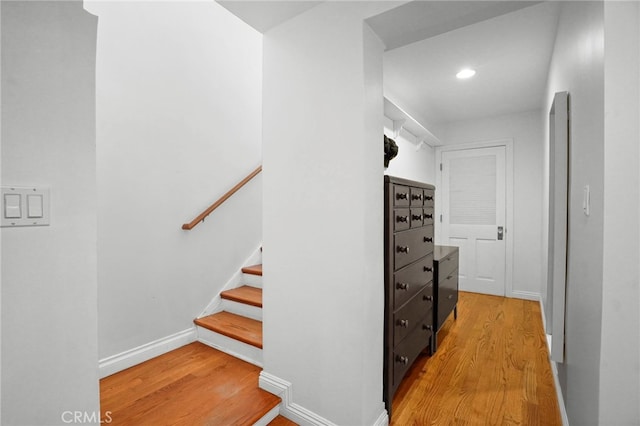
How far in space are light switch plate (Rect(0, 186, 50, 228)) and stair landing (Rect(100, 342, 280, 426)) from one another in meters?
1.25

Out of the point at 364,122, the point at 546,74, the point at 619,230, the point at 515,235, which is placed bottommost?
the point at 515,235

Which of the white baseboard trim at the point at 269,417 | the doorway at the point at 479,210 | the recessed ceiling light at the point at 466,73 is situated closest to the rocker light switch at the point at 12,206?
the white baseboard trim at the point at 269,417

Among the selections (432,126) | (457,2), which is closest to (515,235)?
(432,126)

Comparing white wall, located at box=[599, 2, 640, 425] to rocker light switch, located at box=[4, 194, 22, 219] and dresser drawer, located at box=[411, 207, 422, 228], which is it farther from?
rocker light switch, located at box=[4, 194, 22, 219]

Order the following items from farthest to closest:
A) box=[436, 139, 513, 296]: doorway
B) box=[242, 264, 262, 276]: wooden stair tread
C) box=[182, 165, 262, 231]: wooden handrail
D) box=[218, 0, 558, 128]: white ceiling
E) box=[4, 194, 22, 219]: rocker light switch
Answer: box=[436, 139, 513, 296]: doorway → box=[242, 264, 262, 276]: wooden stair tread → box=[182, 165, 262, 231]: wooden handrail → box=[218, 0, 558, 128]: white ceiling → box=[4, 194, 22, 219]: rocker light switch

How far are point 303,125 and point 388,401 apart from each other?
1.60 metres

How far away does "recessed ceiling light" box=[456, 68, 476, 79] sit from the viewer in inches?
109

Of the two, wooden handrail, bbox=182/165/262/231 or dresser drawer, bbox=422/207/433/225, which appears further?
wooden handrail, bbox=182/165/262/231

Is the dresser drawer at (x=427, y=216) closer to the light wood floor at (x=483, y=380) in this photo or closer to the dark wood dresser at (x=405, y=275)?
the dark wood dresser at (x=405, y=275)

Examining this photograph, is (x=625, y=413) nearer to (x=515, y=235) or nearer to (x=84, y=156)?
(x=84, y=156)

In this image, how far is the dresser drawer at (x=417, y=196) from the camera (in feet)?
6.51

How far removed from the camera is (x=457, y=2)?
134cm

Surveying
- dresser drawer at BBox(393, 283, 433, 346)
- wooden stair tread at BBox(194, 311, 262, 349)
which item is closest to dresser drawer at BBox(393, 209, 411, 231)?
dresser drawer at BBox(393, 283, 433, 346)

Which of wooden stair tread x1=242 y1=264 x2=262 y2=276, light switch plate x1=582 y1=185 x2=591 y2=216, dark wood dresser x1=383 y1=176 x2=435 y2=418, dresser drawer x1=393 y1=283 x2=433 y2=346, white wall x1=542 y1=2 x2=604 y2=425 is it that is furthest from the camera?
wooden stair tread x1=242 y1=264 x2=262 y2=276
